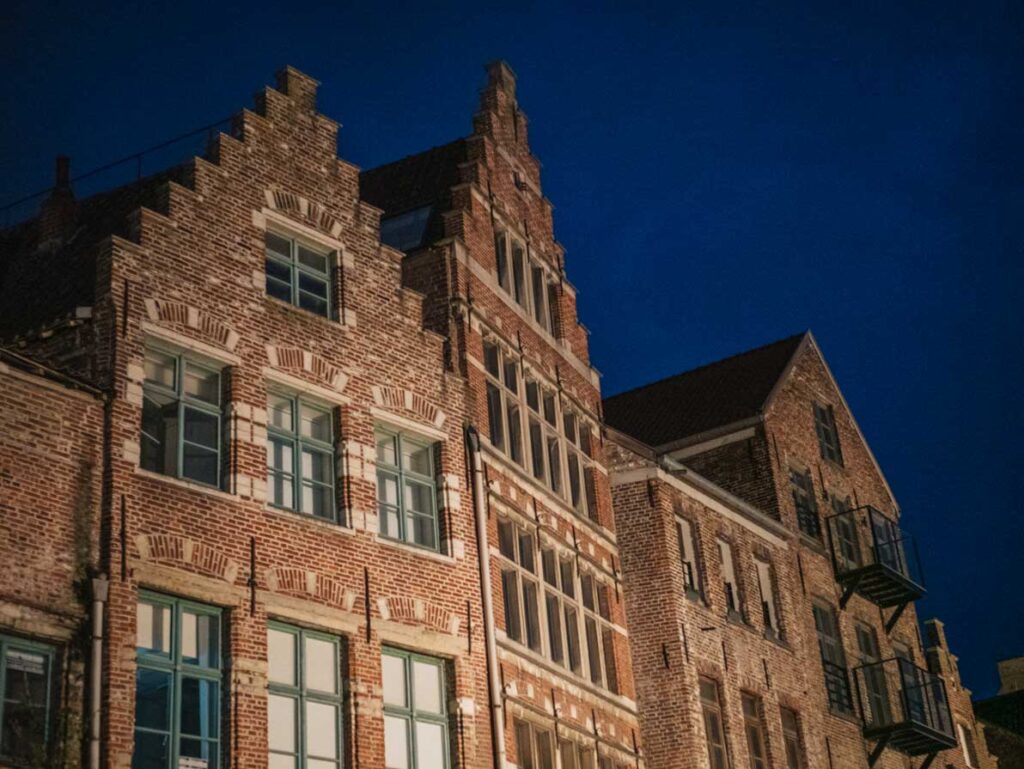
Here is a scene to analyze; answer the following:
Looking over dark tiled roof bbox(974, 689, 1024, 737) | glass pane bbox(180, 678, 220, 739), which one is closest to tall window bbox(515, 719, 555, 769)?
glass pane bbox(180, 678, 220, 739)

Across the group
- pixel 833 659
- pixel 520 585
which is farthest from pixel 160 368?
pixel 833 659

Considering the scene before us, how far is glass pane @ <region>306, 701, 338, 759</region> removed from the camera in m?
19.9

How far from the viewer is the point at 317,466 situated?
71.7 ft

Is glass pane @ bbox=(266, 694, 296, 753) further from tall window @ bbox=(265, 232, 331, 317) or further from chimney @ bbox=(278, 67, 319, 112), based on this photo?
chimney @ bbox=(278, 67, 319, 112)

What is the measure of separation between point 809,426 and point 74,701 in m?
24.8

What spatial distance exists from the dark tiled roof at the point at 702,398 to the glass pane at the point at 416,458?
14.4 meters

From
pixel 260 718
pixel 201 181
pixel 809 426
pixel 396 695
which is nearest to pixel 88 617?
pixel 260 718

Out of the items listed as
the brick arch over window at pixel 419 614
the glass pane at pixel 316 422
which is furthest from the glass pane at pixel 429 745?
the glass pane at pixel 316 422

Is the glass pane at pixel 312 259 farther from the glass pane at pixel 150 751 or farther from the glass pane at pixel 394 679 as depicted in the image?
the glass pane at pixel 150 751

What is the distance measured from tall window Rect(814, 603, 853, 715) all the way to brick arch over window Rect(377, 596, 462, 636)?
45.8 feet

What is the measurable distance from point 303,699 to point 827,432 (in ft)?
75.4

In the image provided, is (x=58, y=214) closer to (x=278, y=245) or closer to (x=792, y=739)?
(x=278, y=245)

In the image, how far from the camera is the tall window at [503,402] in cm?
2612

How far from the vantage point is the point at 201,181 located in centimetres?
2169
